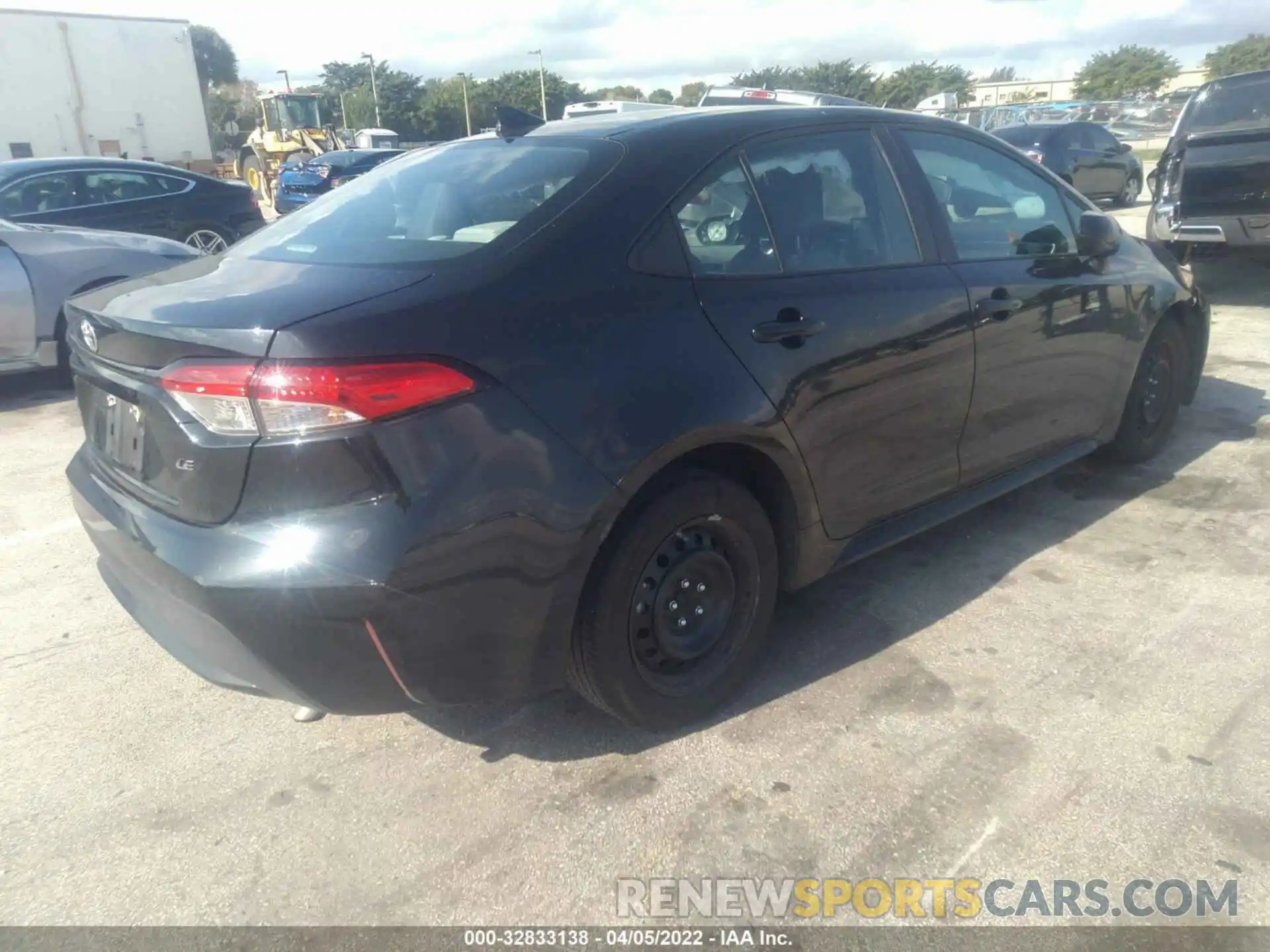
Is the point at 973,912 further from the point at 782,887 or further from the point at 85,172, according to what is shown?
the point at 85,172

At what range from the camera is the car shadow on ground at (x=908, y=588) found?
2857 mm

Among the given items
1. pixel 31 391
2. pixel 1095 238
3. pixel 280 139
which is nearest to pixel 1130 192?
pixel 1095 238

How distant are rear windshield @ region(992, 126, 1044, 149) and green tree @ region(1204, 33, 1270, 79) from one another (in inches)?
1658

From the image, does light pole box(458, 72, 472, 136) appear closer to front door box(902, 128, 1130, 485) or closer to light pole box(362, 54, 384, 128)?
light pole box(362, 54, 384, 128)

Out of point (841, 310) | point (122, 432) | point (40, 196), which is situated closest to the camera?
point (122, 432)

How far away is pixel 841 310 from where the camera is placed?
295cm

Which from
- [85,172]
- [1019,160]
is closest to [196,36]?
[85,172]

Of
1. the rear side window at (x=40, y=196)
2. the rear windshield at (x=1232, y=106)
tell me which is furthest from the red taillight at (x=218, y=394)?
the rear windshield at (x=1232, y=106)

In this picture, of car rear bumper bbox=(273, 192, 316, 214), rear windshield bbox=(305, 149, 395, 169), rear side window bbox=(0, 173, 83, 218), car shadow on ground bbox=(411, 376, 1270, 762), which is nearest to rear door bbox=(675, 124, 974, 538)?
car shadow on ground bbox=(411, 376, 1270, 762)

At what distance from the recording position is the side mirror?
3.92 m

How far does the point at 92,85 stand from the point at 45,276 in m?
24.7

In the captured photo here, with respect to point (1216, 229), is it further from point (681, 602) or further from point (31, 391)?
point (31, 391)

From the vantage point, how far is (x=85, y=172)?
29.5 feet

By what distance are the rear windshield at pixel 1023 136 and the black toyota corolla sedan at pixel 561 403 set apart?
12837mm
